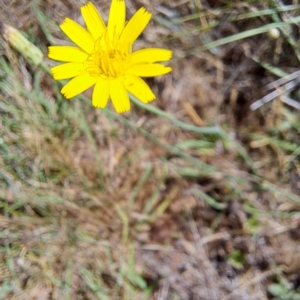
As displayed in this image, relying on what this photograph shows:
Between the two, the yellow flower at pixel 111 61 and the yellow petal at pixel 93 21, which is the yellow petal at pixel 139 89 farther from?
the yellow petal at pixel 93 21

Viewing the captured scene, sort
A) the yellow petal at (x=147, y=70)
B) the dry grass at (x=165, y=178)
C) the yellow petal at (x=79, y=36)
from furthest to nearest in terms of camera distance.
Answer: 1. the dry grass at (x=165, y=178)
2. the yellow petal at (x=79, y=36)
3. the yellow petal at (x=147, y=70)

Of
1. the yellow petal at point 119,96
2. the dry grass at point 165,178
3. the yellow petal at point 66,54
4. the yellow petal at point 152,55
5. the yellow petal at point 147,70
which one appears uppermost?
the yellow petal at point 66,54

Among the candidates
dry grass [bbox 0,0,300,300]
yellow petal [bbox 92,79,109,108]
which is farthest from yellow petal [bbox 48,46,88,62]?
dry grass [bbox 0,0,300,300]

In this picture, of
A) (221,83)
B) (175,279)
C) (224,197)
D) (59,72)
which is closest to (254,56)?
(221,83)

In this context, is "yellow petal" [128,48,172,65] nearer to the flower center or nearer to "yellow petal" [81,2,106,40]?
the flower center

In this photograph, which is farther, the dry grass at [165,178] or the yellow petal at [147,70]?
the dry grass at [165,178]

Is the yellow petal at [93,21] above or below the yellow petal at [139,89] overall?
above

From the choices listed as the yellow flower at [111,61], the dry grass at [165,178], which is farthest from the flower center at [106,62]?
the dry grass at [165,178]

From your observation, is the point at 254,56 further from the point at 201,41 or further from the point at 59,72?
the point at 59,72
